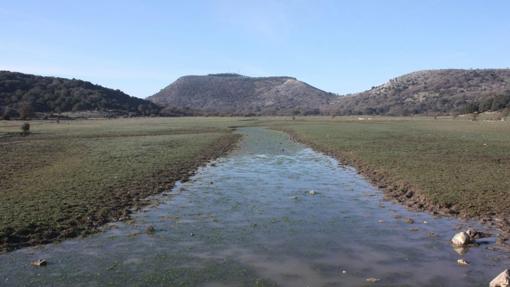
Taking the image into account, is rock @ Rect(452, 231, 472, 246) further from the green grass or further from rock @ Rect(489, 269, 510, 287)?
the green grass

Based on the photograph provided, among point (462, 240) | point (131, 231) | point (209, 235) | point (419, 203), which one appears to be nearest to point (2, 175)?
point (131, 231)

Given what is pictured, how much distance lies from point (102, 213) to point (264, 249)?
759cm

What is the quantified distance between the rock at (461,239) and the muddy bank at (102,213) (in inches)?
466

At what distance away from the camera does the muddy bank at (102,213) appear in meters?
15.0

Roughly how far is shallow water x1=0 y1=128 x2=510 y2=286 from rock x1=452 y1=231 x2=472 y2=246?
32 centimetres

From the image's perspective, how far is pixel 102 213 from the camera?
18406 millimetres

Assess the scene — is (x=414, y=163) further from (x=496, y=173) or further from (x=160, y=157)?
(x=160, y=157)

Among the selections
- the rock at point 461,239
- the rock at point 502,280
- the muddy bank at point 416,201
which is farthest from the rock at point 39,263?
the muddy bank at point 416,201

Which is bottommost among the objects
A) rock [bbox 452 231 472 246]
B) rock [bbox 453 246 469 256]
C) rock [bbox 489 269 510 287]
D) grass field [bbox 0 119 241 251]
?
grass field [bbox 0 119 241 251]

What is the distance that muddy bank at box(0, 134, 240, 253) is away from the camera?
15.0 meters

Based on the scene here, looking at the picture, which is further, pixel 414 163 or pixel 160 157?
pixel 160 157

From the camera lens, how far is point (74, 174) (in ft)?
91.7

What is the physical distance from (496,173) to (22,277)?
24483 millimetres

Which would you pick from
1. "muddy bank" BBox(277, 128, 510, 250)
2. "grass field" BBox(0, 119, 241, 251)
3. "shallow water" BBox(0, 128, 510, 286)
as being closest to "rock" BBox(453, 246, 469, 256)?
"shallow water" BBox(0, 128, 510, 286)
